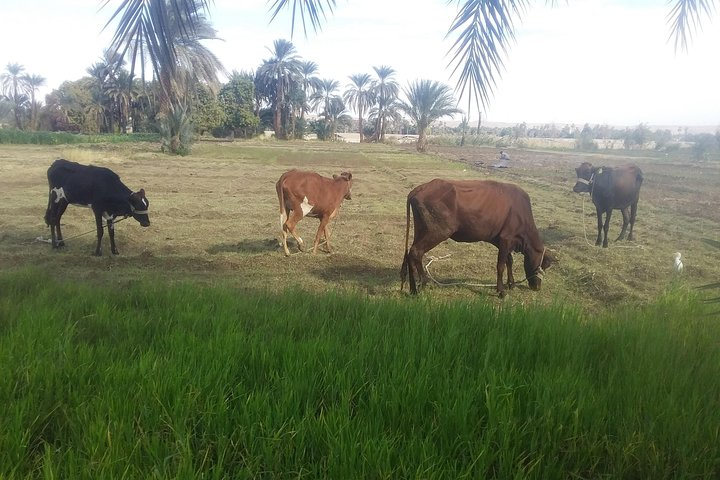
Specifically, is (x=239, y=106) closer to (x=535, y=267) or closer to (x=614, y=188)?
(x=614, y=188)

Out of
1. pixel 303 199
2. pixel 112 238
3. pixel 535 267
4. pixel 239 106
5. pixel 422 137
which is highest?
pixel 239 106

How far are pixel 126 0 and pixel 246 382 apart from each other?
1959 mm

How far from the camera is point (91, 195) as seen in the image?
8.80 m

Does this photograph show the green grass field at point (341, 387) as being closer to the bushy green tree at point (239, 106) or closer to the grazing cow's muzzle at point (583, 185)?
the grazing cow's muzzle at point (583, 185)

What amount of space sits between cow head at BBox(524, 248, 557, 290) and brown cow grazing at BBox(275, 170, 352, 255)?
11.1 ft

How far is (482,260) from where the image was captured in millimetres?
9195

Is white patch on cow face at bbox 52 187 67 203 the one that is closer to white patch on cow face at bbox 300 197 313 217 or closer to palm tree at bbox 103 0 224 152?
white patch on cow face at bbox 300 197 313 217

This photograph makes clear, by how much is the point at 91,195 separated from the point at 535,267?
278 inches

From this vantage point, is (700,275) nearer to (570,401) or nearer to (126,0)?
(570,401)


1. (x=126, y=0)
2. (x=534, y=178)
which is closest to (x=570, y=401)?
(x=126, y=0)

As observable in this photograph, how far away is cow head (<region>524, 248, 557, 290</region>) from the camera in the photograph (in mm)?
7508

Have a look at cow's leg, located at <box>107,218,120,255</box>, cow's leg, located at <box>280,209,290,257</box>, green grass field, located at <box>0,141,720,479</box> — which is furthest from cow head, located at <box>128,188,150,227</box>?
green grass field, located at <box>0,141,720,479</box>

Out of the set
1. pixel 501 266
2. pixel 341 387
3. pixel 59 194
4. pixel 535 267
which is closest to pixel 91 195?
pixel 59 194

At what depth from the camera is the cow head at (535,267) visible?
7.51 metres
